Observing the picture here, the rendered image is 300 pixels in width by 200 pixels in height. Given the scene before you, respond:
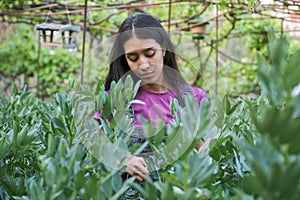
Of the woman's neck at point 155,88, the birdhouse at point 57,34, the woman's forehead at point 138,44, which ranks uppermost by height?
the woman's forehead at point 138,44

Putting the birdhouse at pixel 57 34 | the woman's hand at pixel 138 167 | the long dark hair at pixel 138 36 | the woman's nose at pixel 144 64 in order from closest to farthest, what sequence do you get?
the woman's hand at pixel 138 167 < the woman's nose at pixel 144 64 < the long dark hair at pixel 138 36 < the birdhouse at pixel 57 34

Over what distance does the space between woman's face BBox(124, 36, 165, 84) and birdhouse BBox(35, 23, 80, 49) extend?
184 cm

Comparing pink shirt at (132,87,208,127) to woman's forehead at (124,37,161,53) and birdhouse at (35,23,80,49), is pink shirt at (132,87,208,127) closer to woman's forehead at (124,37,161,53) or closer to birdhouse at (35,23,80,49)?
woman's forehead at (124,37,161,53)

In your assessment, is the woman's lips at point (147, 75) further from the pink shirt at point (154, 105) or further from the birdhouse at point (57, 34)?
the birdhouse at point (57, 34)

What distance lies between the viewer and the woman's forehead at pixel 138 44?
1329 millimetres

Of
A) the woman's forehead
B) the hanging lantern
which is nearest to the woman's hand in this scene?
the woman's forehead

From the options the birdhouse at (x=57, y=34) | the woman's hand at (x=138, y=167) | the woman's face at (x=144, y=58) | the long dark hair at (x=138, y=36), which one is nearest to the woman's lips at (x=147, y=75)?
the woman's face at (x=144, y=58)

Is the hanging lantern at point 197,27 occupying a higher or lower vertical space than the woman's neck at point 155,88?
lower

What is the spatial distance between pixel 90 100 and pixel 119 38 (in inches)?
26.4

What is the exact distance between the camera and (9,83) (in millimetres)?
6258

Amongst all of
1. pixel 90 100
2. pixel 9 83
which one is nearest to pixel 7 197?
pixel 90 100

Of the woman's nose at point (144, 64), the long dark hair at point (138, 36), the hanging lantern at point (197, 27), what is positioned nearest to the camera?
the woman's nose at point (144, 64)

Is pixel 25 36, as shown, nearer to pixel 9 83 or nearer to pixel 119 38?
pixel 9 83

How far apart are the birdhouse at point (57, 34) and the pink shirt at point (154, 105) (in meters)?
1.79
